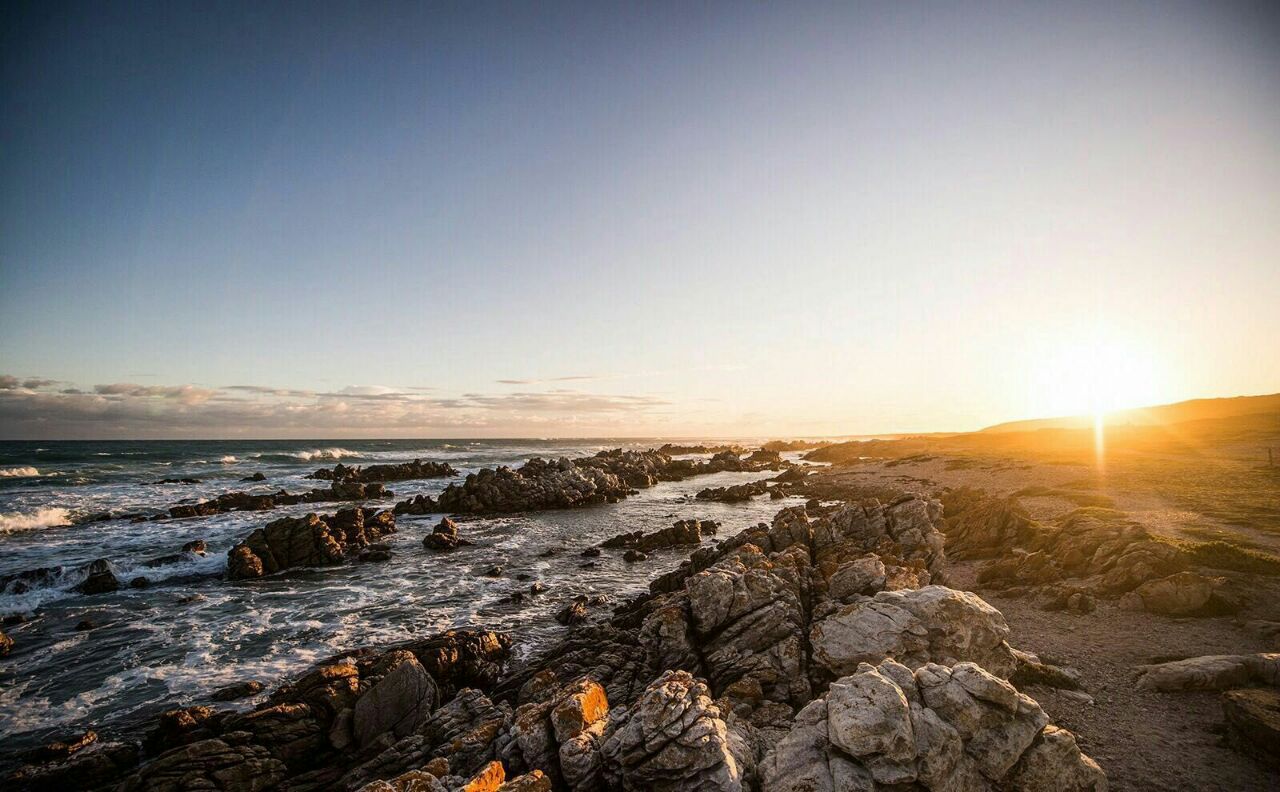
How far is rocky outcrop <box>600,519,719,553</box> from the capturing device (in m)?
33.9

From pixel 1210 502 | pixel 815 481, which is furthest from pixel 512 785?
pixel 815 481

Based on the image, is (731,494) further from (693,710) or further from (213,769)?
(213,769)

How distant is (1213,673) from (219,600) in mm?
37100

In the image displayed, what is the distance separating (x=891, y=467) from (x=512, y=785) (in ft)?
227

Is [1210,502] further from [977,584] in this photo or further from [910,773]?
[910,773]

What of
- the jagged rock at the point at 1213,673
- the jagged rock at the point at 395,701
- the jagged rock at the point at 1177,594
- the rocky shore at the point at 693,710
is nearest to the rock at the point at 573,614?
the rocky shore at the point at 693,710

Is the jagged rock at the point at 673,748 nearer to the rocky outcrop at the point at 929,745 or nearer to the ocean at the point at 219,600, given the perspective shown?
the rocky outcrop at the point at 929,745

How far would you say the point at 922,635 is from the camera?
12273mm

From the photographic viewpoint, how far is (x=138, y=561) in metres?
29.2

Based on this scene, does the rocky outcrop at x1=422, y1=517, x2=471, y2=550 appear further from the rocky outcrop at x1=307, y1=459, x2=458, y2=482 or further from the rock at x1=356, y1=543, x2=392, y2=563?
the rocky outcrop at x1=307, y1=459, x2=458, y2=482

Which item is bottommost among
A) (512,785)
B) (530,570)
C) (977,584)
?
(530,570)

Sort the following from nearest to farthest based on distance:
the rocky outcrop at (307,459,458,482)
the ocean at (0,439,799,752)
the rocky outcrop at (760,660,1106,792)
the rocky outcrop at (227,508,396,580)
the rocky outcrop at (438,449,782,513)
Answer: the rocky outcrop at (760,660,1106,792) < the ocean at (0,439,799,752) < the rocky outcrop at (227,508,396,580) < the rocky outcrop at (438,449,782,513) < the rocky outcrop at (307,459,458,482)

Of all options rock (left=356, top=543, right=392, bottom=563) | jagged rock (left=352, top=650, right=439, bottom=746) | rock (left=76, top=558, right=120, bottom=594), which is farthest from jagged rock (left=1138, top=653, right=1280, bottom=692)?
rock (left=76, top=558, right=120, bottom=594)

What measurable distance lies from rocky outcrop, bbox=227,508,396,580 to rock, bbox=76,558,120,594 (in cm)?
478
